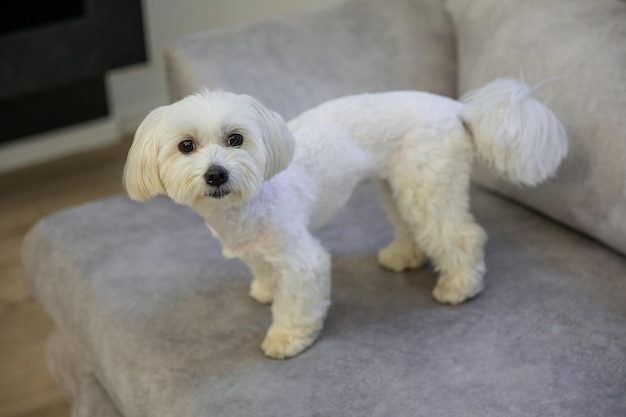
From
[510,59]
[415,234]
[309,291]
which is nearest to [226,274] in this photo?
[309,291]

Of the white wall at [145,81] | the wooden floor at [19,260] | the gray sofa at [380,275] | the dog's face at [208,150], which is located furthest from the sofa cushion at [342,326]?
the white wall at [145,81]

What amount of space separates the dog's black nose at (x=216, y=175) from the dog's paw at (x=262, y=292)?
1.12ft

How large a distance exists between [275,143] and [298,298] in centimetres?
28

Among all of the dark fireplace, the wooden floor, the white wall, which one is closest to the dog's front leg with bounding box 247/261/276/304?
the wooden floor

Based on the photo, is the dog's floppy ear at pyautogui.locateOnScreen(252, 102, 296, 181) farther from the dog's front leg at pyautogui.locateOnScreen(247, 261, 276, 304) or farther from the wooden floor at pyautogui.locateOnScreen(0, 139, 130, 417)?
the wooden floor at pyautogui.locateOnScreen(0, 139, 130, 417)

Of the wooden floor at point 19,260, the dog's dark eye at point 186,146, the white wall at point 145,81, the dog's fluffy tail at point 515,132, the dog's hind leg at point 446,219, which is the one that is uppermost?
the dog's dark eye at point 186,146

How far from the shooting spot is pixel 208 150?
1235 millimetres

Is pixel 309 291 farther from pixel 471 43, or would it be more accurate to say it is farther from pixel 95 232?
pixel 471 43

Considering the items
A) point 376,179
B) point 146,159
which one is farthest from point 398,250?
point 146,159

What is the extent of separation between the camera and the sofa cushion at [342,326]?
1.29m

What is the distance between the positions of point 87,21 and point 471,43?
1346 millimetres

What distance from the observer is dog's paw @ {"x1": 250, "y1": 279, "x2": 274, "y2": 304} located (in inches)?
59.7

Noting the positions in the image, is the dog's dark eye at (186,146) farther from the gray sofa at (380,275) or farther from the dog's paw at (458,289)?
the dog's paw at (458,289)

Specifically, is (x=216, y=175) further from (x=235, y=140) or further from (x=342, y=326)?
(x=342, y=326)
